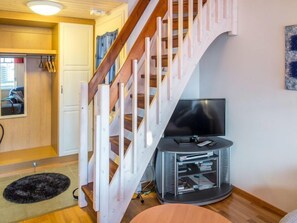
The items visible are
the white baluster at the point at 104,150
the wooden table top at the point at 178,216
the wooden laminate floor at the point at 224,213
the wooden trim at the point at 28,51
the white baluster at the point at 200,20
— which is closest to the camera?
the wooden table top at the point at 178,216

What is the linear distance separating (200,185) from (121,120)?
1.43 metres

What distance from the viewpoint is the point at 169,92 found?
8.30ft

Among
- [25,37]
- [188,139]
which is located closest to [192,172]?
[188,139]

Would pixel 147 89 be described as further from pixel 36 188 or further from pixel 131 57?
pixel 36 188

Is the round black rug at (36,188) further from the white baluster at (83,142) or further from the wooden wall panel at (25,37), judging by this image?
the wooden wall panel at (25,37)

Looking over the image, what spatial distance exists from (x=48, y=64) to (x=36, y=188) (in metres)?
1.99

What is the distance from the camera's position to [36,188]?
3.29 metres

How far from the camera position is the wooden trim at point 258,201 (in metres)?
2.72

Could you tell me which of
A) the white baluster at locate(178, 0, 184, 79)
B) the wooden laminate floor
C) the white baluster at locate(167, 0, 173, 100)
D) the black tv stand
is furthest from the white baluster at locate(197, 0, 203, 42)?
the wooden laminate floor

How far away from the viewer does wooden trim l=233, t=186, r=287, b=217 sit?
2719 mm

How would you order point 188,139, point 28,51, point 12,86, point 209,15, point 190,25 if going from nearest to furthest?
point 190,25 < point 209,15 < point 188,139 < point 28,51 < point 12,86

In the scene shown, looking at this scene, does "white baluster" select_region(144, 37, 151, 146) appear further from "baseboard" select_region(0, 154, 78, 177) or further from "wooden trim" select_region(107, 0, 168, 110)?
"baseboard" select_region(0, 154, 78, 177)

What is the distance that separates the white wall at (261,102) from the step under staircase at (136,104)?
0.42m

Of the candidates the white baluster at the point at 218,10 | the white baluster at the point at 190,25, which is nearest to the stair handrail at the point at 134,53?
the white baluster at the point at 190,25
